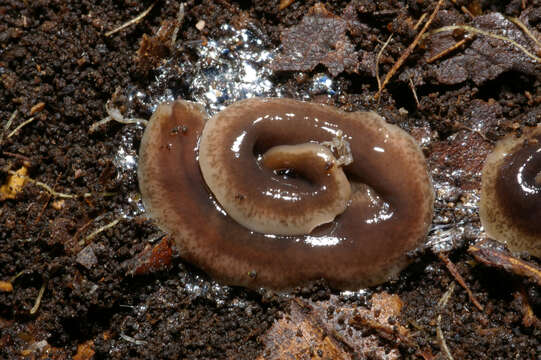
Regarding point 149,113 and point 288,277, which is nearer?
point 288,277

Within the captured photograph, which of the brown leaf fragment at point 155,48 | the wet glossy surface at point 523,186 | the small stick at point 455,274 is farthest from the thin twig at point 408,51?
the brown leaf fragment at point 155,48

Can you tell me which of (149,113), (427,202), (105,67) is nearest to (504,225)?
(427,202)

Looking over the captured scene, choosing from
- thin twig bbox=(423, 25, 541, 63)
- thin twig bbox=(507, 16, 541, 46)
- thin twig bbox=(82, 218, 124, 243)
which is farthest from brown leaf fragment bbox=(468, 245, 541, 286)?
thin twig bbox=(82, 218, 124, 243)

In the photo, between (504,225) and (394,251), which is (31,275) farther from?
(504,225)

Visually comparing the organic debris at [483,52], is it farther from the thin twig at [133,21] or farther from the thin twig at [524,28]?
the thin twig at [133,21]

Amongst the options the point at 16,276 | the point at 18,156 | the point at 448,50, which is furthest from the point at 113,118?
the point at 448,50

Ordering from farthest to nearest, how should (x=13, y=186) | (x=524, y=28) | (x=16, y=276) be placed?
1. (x=524, y=28)
2. (x=13, y=186)
3. (x=16, y=276)

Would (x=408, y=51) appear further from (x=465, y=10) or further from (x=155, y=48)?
(x=155, y=48)
